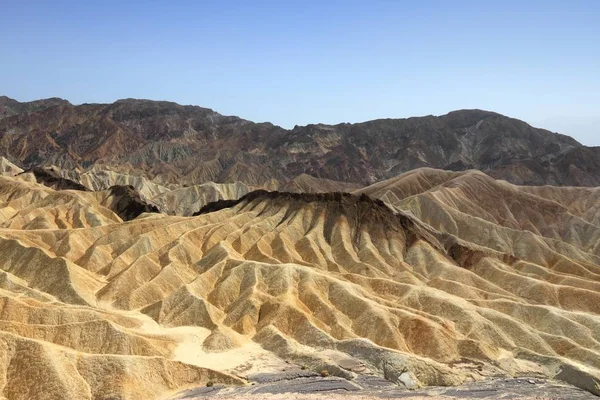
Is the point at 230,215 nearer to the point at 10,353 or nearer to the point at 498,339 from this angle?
the point at 498,339

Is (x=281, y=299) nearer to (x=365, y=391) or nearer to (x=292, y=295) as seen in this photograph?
(x=292, y=295)

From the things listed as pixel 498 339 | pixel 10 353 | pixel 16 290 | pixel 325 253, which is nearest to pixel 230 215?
pixel 325 253

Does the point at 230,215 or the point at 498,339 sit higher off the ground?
the point at 230,215

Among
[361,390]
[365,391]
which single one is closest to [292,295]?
[361,390]

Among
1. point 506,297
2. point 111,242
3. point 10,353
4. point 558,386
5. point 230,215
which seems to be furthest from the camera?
point 230,215

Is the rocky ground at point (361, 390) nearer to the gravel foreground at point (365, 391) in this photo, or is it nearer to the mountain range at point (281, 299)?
the gravel foreground at point (365, 391)

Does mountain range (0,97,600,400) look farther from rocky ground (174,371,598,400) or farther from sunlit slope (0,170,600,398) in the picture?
rocky ground (174,371,598,400)

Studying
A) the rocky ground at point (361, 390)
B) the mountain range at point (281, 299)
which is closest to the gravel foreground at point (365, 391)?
the rocky ground at point (361, 390)

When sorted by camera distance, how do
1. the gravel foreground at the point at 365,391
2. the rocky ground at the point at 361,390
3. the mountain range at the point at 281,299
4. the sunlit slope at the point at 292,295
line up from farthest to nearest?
1. the sunlit slope at the point at 292,295
2. the mountain range at the point at 281,299
3. the rocky ground at the point at 361,390
4. the gravel foreground at the point at 365,391
